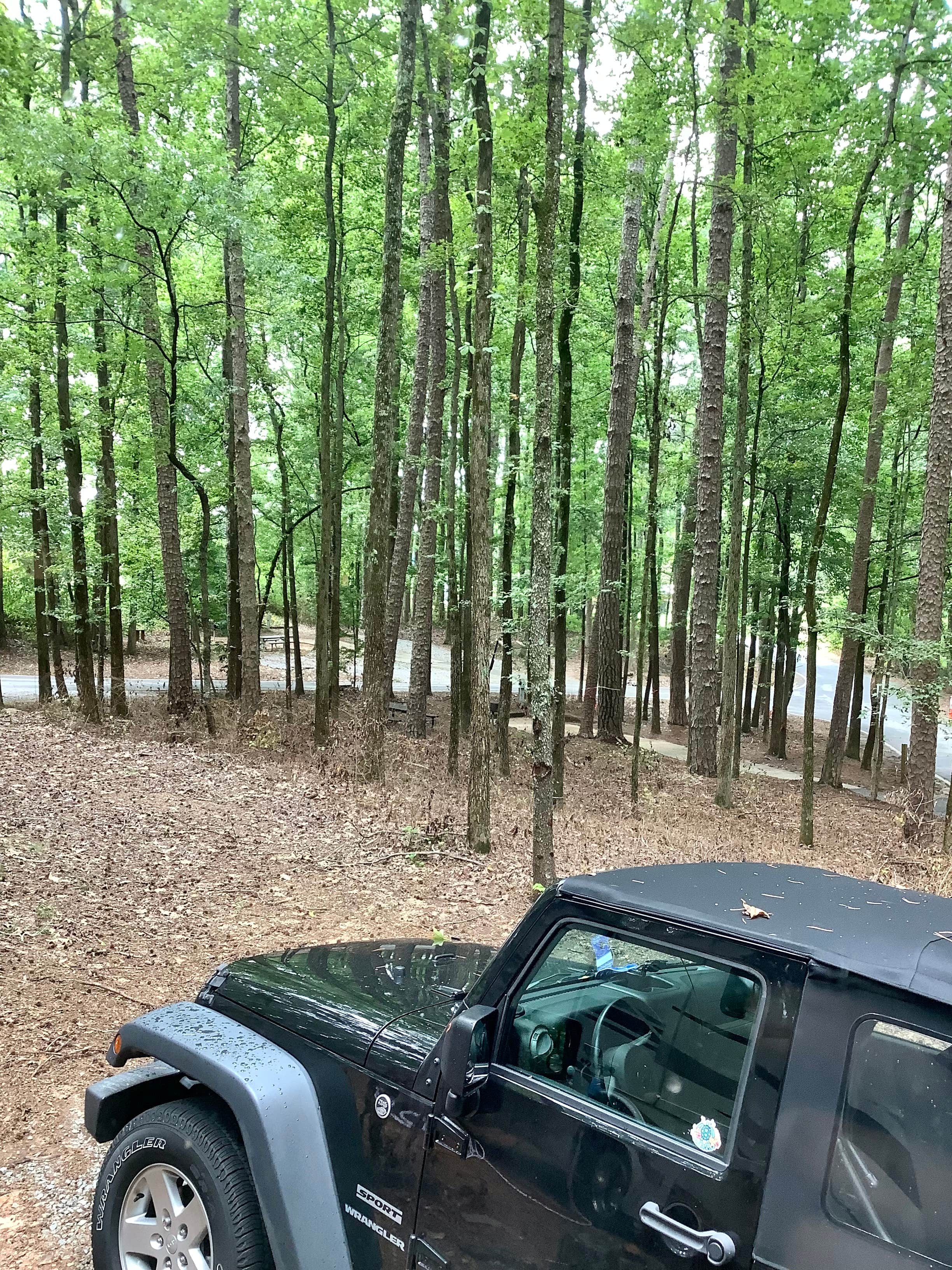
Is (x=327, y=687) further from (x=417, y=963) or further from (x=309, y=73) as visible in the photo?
(x=417, y=963)

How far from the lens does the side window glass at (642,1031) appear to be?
201 centimetres

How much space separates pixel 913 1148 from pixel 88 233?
15.5m

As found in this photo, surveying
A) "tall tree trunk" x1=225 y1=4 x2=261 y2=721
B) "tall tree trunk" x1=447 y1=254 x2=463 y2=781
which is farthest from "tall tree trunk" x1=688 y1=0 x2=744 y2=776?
"tall tree trunk" x1=225 y1=4 x2=261 y2=721

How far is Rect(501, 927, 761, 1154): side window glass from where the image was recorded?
2012 mm

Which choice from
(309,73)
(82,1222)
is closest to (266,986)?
(82,1222)

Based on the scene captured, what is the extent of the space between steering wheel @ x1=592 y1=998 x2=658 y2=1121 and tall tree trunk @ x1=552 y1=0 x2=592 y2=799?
25.5 feet

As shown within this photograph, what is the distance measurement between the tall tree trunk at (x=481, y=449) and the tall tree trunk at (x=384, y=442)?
2.53 metres

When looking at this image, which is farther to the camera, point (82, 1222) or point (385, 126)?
point (385, 126)

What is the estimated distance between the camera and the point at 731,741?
44.7 feet

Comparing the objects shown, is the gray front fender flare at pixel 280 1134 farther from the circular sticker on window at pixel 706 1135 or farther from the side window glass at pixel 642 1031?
the circular sticker on window at pixel 706 1135

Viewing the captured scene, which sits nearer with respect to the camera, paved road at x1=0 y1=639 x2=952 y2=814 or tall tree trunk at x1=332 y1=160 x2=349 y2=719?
tall tree trunk at x1=332 y1=160 x2=349 y2=719

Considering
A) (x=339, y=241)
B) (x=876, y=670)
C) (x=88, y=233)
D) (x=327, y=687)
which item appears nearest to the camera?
(x=876, y=670)

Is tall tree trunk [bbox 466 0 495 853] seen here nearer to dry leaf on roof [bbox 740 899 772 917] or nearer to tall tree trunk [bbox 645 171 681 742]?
tall tree trunk [bbox 645 171 681 742]

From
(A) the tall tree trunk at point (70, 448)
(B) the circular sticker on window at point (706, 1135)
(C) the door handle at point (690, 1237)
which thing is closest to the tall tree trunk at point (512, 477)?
(A) the tall tree trunk at point (70, 448)
